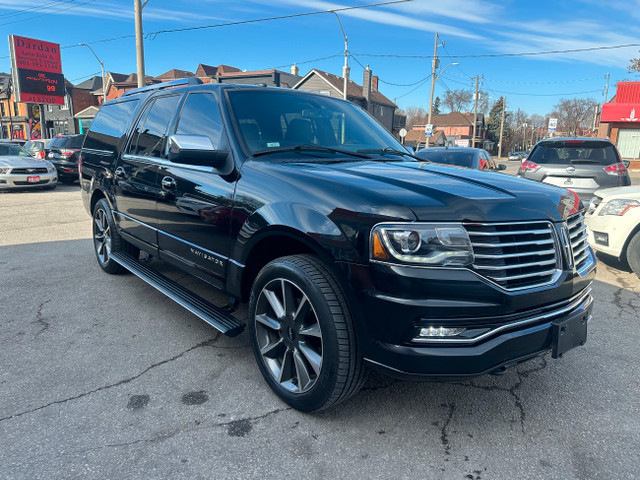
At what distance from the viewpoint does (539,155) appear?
29.2ft

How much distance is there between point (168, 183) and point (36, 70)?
122 feet

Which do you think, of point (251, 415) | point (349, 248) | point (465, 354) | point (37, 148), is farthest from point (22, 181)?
point (465, 354)

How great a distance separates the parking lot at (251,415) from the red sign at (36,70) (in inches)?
1395

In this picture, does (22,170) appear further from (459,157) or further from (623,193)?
(623,193)

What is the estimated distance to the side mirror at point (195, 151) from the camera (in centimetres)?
292

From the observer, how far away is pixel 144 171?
402cm

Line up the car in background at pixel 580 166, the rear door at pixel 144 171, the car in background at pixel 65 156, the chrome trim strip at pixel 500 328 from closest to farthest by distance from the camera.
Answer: the chrome trim strip at pixel 500 328 < the rear door at pixel 144 171 < the car in background at pixel 580 166 < the car in background at pixel 65 156

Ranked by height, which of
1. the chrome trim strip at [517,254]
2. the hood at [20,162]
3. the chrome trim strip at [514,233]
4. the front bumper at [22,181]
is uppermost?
the chrome trim strip at [514,233]

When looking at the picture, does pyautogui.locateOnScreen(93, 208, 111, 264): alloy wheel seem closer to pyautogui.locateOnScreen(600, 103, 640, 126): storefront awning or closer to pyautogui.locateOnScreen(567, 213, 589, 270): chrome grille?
pyautogui.locateOnScreen(567, 213, 589, 270): chrome grille

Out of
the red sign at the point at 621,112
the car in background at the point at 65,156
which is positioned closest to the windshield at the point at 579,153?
the car in background at the point at 65,156

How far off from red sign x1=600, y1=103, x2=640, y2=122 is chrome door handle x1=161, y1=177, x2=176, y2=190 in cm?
3512

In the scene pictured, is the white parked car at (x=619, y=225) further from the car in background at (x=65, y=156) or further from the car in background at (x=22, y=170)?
the car in background at (x=65, y=156)

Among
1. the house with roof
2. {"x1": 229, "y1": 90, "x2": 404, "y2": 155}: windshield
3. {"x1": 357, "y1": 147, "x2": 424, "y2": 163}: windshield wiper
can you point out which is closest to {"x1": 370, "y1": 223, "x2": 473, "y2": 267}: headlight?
{"x1": 229, "y1": 90, "x2": 404, "y2": 155}: windshield

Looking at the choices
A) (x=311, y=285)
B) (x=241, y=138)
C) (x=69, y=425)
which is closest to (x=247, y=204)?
(x=241, y=138)
